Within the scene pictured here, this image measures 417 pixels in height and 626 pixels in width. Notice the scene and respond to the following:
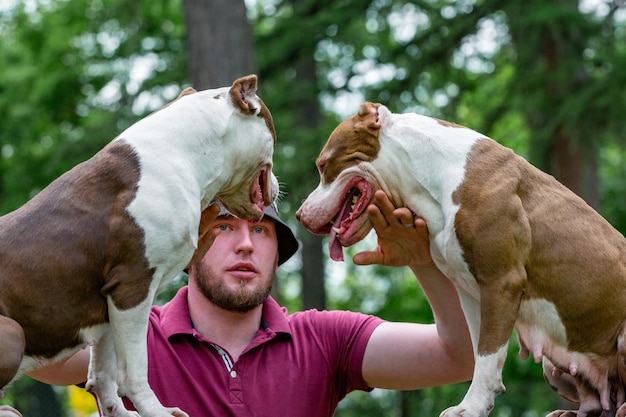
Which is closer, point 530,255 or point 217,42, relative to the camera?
point 530,255

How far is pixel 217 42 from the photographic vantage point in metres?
10.7

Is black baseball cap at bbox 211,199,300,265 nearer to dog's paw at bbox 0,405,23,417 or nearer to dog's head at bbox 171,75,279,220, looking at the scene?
dog's head at bbox 171,75,279,220

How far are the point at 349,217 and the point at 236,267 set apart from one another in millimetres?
1086

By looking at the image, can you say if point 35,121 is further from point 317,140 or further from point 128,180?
point 128,180

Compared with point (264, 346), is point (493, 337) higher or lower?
higher

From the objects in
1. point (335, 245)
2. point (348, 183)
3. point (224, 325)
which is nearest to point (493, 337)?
point (335, 245)

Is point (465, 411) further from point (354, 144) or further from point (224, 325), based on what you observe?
point (224, 325)

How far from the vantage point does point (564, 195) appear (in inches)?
173

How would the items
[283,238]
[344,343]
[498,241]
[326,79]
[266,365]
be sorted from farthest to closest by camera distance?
[326,79] → [283,238] → [344,343] → [266,365] → [498,241]

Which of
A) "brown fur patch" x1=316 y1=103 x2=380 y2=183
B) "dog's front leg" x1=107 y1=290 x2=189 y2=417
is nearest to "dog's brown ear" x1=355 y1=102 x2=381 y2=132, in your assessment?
"brown fur patch" x1=316 y1=103 x2=380 y2=183

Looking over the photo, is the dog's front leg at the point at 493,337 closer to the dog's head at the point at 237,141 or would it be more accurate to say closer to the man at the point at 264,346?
the man at the point at 264,346

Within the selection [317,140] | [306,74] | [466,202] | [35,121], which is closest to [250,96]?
[466,202]

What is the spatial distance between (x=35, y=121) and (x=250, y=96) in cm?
1336

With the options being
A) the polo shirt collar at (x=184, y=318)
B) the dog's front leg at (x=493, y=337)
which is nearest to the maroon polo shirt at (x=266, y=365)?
the polo shirt collar at (x=184, y=318)
